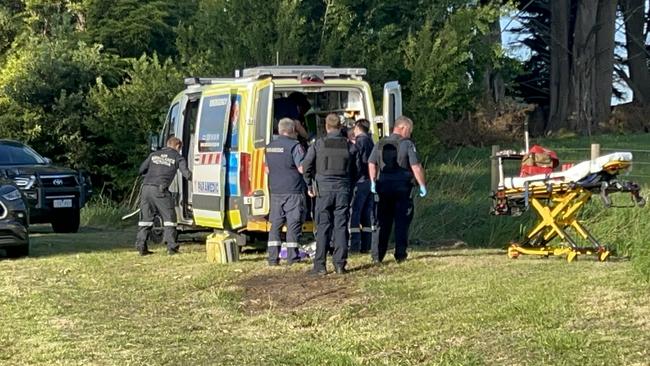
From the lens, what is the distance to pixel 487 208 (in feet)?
56.2

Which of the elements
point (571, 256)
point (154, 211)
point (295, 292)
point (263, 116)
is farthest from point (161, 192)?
point (571, 256)

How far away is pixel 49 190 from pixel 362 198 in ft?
24.3

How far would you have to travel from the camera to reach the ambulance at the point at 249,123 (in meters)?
13.7

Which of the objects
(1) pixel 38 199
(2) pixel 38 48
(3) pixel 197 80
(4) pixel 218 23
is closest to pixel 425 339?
(3) pixel 197 80

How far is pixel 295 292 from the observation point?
1095 cm

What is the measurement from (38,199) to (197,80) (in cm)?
523

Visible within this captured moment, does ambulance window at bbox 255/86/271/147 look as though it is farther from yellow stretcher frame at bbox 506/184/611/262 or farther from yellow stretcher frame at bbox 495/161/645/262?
yellow stretcher frame at bbox 506/184/611/262

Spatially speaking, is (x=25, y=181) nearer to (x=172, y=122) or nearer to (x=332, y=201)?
(x=172, y=122)

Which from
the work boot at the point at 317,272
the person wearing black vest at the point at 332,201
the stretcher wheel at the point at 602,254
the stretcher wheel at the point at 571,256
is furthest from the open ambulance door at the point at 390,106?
the stretcher wheel at the point at 602,254

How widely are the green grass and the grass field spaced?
2 centimetres

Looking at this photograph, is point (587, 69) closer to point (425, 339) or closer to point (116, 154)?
point (116, 154)

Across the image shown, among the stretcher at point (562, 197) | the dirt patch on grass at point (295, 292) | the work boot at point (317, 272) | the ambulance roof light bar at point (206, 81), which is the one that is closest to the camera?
the dirt patch on grass at point (295, 292)

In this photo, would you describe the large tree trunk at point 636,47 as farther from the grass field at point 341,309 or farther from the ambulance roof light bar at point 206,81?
the ambulance roof light bar at point 206,81

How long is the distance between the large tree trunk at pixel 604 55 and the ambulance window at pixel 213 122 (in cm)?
3005
